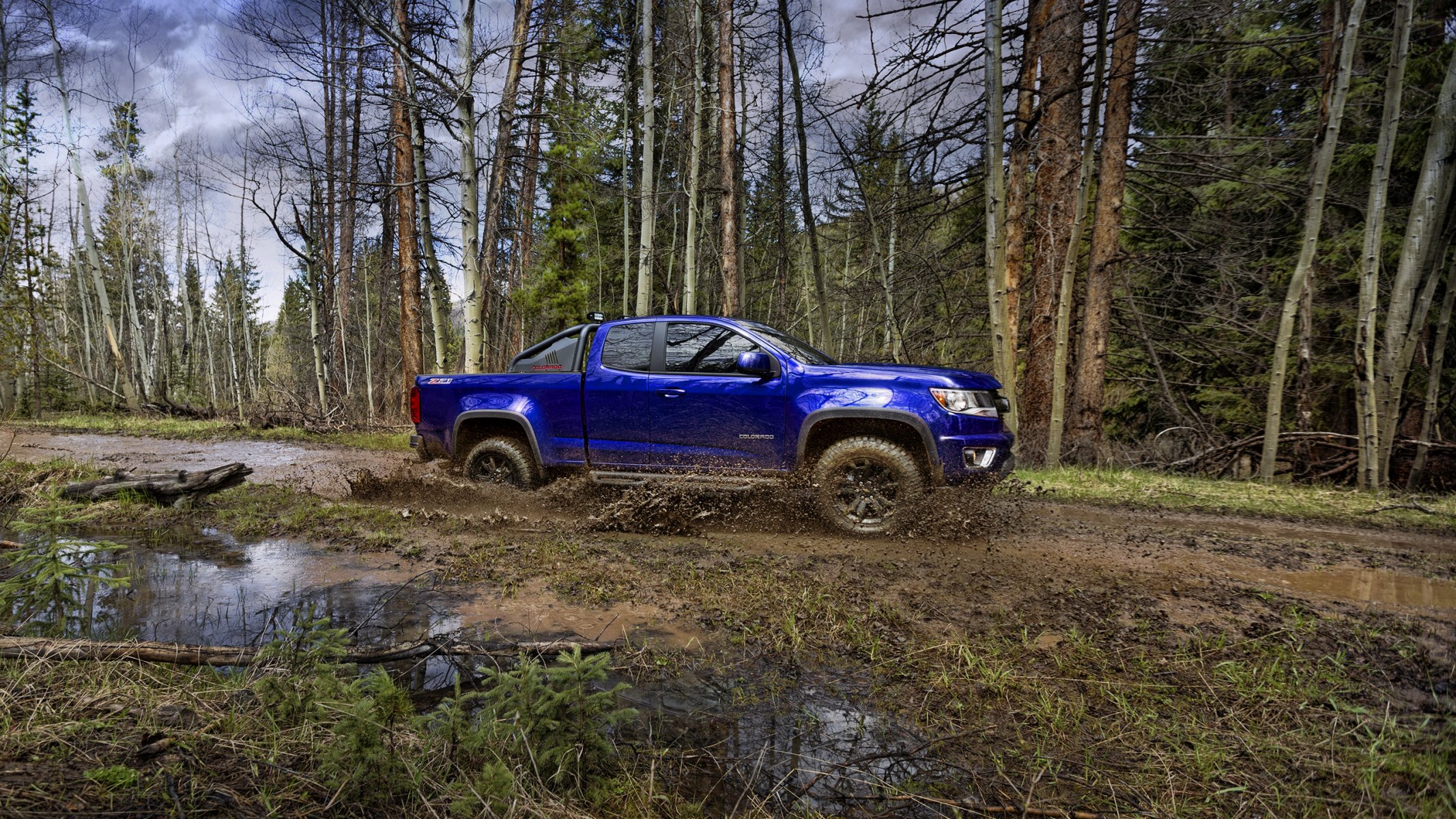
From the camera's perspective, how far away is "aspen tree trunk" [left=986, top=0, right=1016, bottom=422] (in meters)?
7.28

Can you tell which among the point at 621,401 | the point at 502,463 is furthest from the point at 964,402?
the point at 502,463

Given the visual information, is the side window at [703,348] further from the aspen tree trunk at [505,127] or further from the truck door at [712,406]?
the aspen tree trunk at [505,127]

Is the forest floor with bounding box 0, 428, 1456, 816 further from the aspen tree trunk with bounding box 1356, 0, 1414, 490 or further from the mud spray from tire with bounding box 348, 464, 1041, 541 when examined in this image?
the aspen tree trunk with bounding box 1356, 0, 1414, 490

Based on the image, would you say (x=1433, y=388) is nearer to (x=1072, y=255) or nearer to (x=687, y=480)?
(x=1072, y=255)

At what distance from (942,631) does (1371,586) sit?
3.17m

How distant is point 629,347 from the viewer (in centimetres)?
583

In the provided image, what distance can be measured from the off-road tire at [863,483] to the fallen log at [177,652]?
291cm

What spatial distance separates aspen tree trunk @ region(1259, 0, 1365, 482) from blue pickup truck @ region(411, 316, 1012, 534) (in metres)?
5.99

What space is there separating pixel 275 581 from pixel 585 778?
3.19m

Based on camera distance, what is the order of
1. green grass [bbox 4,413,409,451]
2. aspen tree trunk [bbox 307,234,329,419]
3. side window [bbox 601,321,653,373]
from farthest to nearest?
aspen tree trunk [bbox 307,234,329,419] → green grass [bbox 4,413,409,451] → side window [bbox 601,321,653,373]

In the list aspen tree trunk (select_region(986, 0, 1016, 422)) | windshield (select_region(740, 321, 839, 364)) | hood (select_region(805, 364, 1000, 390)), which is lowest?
hood (select_region(805, 364, 1000, 390))

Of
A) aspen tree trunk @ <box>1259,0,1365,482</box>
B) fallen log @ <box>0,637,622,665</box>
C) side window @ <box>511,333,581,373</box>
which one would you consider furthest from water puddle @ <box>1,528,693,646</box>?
aspen tree trunk @ <box>1259,0,1365,482</box>

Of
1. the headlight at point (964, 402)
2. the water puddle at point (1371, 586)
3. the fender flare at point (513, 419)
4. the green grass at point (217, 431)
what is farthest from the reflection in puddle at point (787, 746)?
the green grass at point (217, 431)

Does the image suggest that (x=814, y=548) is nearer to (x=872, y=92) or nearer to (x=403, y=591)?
(x=403, y=591)
